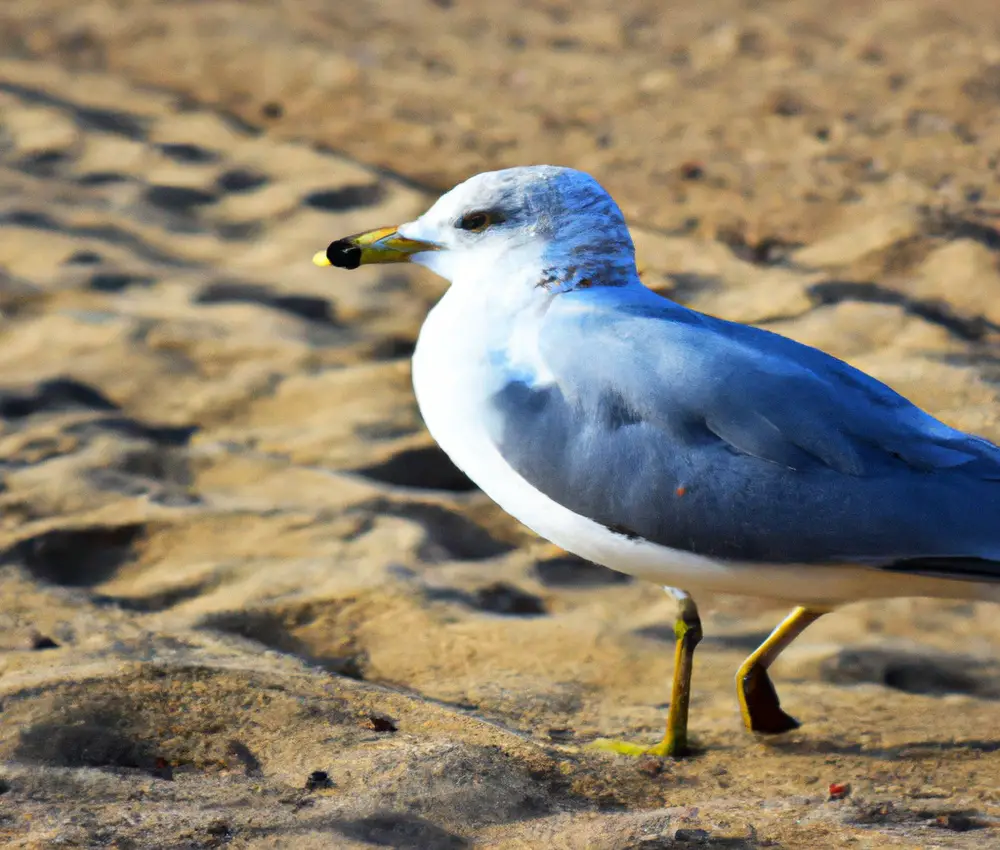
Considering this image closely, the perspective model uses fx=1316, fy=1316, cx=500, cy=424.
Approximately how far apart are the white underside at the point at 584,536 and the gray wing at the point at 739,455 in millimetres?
45

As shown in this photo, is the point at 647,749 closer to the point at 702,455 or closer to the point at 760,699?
the point at 760,699

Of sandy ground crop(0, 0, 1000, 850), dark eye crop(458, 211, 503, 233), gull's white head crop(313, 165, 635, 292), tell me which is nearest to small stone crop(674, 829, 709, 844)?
sandy ground crop(0, 0, 1000, 850)

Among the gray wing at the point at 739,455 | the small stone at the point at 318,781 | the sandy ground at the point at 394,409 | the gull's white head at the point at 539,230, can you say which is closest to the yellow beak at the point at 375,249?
the gull's white head at the point at 539,230

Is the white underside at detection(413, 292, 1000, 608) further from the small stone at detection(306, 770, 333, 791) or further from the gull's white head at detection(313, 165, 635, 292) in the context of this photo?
the small stone at detection(306, 770, 333, 791)

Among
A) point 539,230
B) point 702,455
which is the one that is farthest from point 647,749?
point 539,230

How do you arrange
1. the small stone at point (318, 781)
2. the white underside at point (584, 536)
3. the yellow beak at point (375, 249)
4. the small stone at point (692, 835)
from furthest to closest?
the yellow beak at point (375, 249), the white underside at point (584, 536), the small stone at point (318, 781), the small stone at point (692, 835)

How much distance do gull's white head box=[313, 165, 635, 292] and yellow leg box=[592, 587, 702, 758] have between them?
720 millimetres

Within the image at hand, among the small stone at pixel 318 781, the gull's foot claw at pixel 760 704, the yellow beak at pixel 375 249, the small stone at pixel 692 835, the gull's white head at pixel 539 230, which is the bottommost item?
the small stone at pixel 318 781

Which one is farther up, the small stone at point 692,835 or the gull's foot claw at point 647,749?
the small stone at point 692,835

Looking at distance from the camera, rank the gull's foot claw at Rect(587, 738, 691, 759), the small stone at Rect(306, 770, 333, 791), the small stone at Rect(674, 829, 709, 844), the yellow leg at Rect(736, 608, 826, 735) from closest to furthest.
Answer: the small stone at Rect(674, 829, 709, 844)
the small stone at Rect(306, 770, 333, 791)
the gull's foot claw at Rect(587, 738, 691, 759)
the yellow leg at Rect(736, 608, 826, 735)

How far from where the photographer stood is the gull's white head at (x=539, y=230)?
112 inches

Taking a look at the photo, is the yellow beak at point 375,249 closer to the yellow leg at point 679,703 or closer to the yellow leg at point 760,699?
the yellow leg at point 679,703

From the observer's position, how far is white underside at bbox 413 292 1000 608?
253 centimetres

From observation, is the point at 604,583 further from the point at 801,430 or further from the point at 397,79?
the point at 397,79
